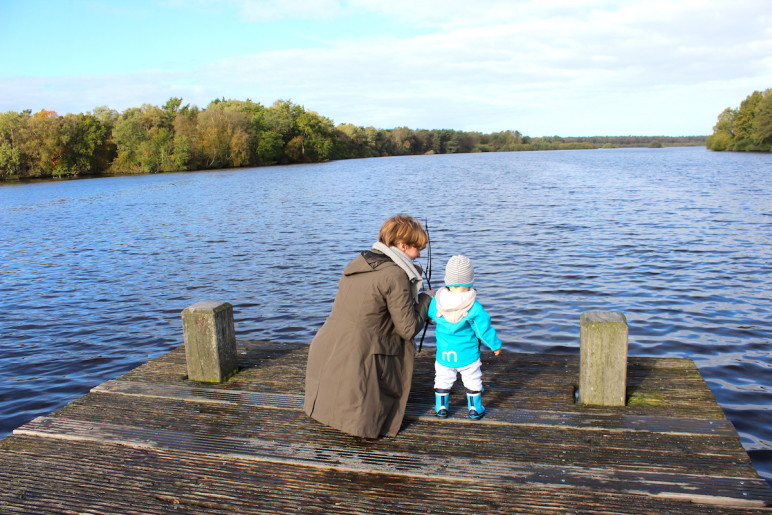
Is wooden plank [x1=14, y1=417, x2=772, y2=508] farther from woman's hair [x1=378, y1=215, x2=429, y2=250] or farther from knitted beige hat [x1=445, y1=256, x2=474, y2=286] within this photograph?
woman's hair [x1=378, y1=215, x2=429, y2=250]

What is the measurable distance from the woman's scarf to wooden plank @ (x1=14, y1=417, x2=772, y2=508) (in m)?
1.28

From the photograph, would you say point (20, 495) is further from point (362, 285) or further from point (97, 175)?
point (97, 175)

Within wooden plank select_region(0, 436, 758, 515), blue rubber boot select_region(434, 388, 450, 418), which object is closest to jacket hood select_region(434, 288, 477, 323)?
blue rubber boot select_region(434, 388, 450, 418)

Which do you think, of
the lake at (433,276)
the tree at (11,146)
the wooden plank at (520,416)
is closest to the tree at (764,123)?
the lake at (433,276)

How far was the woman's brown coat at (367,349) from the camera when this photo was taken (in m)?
4.45

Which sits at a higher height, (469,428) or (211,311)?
(211,311)

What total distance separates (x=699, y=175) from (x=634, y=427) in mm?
44633

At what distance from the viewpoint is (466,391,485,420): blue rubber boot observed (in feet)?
16.0

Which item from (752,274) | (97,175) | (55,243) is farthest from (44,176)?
(752,274)

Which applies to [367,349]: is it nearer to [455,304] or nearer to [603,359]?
[455,304]

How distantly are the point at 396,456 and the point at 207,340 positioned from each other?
249cm

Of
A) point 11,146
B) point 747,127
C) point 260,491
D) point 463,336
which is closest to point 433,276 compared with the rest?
point 463,336

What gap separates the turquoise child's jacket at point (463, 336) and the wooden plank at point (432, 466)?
0.80 metres

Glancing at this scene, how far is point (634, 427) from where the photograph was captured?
463 centimetres
